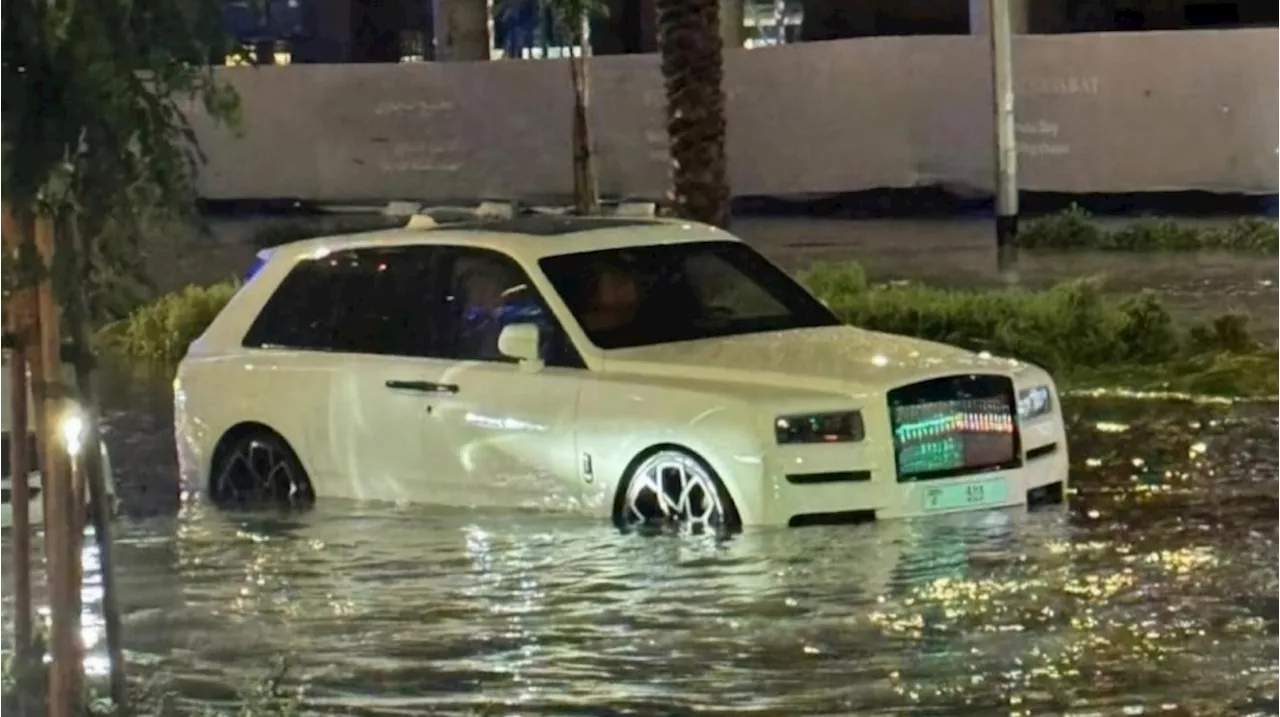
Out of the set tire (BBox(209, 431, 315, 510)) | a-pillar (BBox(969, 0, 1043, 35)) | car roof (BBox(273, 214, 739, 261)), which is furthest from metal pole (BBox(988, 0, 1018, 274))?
tire (BBox(209, 431, 315, 510))

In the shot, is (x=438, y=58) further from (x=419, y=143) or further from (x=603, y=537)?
(x=603, y=537)

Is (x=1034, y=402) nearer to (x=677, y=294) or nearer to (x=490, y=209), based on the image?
(x=677, y=294)

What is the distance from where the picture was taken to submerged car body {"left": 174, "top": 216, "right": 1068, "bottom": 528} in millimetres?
10398

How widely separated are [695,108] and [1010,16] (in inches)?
500

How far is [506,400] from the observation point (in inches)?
437

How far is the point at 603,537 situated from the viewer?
10.8m

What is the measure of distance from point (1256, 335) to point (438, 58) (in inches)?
912

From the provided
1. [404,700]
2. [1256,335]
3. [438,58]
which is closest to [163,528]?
[404,700]

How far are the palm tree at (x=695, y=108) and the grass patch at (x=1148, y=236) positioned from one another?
7.04 metres

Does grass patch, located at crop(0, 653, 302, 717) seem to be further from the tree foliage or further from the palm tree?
the palm tree

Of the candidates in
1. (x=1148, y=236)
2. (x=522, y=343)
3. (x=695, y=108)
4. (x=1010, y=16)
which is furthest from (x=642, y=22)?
(x=522, y=343)

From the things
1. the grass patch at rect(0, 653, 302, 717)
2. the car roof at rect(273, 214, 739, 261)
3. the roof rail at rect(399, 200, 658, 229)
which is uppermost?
the car roof at rect(273, 214, 739, 261)

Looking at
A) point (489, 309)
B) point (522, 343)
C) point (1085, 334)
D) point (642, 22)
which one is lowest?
point (1085, 334)

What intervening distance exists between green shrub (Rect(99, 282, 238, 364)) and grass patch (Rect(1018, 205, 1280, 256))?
30.4 feet
